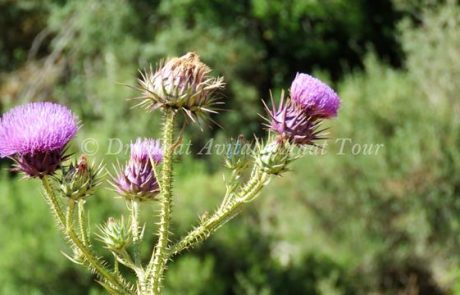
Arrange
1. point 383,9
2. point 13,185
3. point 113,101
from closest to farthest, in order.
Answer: point 13,185
point 113,101
point 383,9

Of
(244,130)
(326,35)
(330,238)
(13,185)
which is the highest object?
(326,35)

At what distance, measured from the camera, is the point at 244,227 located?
754 cm

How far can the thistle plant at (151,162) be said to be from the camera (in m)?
2.03

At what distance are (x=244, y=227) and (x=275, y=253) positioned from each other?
1042mm

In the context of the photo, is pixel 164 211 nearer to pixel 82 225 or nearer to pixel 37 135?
pixel 82 225

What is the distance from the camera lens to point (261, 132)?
13.0 meters

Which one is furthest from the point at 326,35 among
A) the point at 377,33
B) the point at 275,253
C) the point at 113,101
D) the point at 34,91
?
the point at 275,253

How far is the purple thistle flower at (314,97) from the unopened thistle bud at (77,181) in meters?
0.63

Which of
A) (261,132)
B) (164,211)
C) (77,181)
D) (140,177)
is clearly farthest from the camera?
(261,132)

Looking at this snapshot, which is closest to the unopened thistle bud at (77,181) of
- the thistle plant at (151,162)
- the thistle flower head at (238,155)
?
the thistle plant at (151,162)

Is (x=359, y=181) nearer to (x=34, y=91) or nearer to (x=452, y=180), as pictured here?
(x=452, y=180)

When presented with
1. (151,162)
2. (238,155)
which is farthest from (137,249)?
(238,155)

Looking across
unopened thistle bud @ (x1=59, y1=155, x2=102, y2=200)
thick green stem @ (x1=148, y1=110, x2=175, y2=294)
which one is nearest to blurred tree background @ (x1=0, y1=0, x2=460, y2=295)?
unopened thistle bud @ (x1=59, y1=155, x2=102, y2=200)

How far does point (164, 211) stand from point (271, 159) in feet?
1.10
